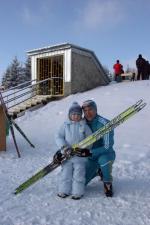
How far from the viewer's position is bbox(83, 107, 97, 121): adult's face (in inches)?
211

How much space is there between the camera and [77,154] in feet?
16.6

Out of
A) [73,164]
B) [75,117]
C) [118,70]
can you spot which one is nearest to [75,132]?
[75,117]

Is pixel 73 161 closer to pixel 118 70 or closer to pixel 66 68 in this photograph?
pixel 66 68

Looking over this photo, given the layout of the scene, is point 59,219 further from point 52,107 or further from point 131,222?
point 52,107

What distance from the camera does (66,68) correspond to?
60.2 feet

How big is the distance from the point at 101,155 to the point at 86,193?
0.62m

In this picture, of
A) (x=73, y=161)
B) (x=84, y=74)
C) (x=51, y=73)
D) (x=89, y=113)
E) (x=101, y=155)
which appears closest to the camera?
(x=73, y=161)

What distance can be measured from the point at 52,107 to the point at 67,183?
11.1 metres

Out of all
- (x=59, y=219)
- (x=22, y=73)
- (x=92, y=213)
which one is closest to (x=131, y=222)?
(x=92, y=213)

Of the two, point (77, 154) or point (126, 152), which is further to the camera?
point (126, 152)

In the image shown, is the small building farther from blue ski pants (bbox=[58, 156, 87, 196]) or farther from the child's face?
blue ski pants (bbox=[58, 156, 87, 196])

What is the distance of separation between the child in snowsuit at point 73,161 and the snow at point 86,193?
159mm

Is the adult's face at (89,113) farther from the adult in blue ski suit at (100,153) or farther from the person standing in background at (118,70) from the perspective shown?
the person standing in background at (118,70)

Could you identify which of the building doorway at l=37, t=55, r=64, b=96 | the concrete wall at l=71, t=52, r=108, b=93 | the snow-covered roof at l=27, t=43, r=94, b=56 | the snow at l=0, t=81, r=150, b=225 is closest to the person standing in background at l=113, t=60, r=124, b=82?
the concrete wall at l=71, t=52, r=108, b=93
